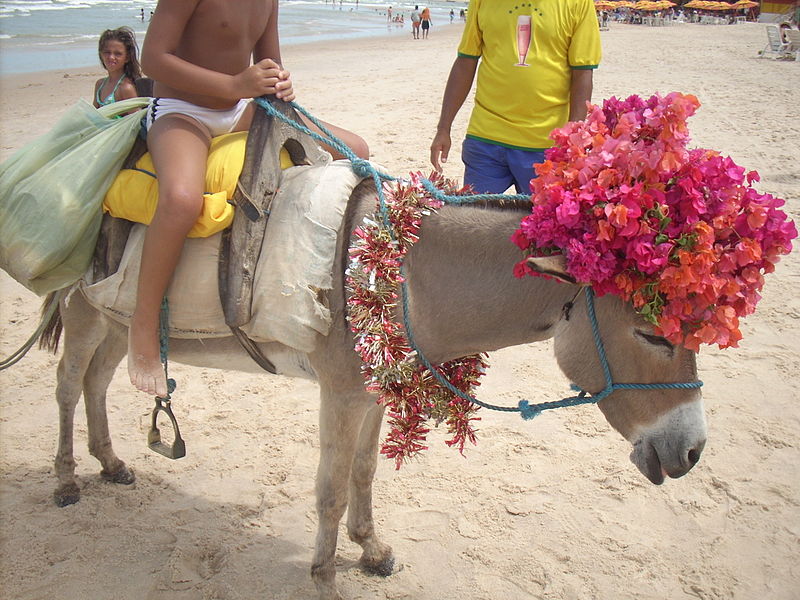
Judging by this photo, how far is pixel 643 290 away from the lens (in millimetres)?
2021

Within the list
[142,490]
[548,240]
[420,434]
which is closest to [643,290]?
[548,240]

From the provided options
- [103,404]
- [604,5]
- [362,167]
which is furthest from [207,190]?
[604,5]

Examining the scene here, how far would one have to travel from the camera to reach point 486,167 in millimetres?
3900

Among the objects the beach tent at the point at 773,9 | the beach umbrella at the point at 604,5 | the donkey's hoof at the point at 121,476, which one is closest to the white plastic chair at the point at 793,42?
the beach umbrella at the point at 604,5

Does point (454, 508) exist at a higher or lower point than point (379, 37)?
lower

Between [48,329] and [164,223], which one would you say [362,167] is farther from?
[48,329]

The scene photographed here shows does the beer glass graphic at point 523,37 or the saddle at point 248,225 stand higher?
the beer glass graphic at point 523,37

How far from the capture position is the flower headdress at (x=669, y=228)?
77.2 inches

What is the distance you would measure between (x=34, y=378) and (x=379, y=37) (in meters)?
31.0

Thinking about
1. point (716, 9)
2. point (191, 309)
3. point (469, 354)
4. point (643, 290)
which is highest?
point (716, 9)

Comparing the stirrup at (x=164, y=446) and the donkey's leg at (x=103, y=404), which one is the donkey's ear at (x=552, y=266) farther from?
the donkey's leg at (x=103, y=404)

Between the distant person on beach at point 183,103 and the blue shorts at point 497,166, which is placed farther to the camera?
the blue shorts at point 497,166

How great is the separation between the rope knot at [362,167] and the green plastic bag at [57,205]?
95 centimetres

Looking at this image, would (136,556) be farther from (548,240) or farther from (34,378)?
(548,240)
